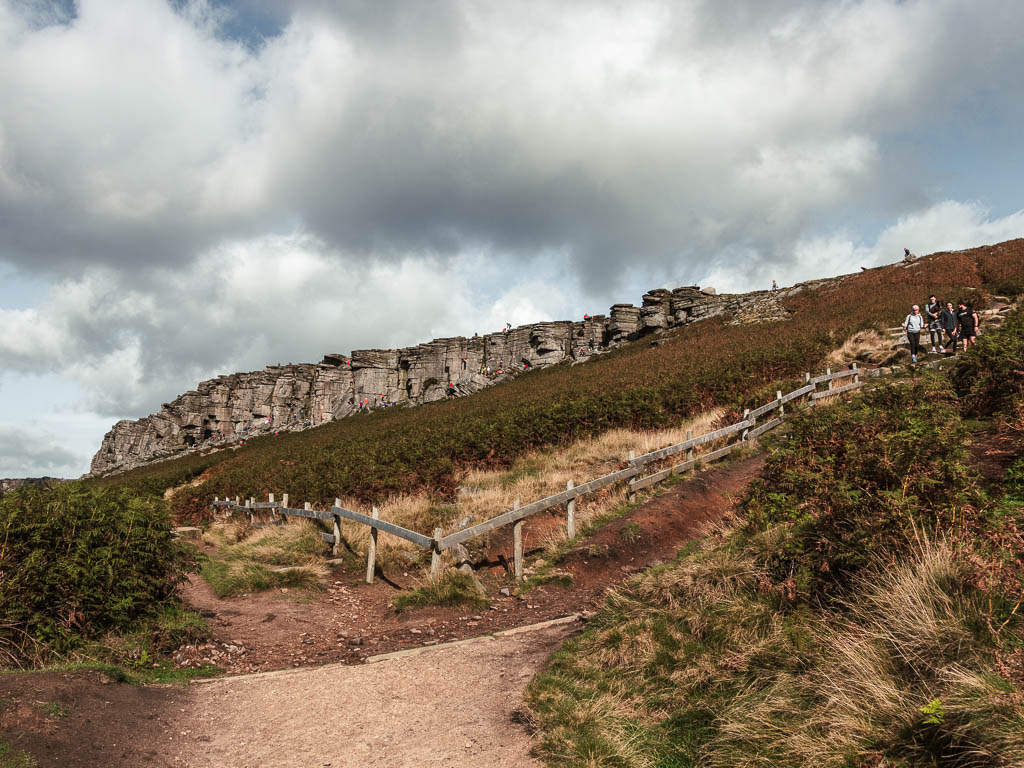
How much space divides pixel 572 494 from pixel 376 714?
6429 mm

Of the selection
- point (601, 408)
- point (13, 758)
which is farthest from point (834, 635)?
point (601, 408)

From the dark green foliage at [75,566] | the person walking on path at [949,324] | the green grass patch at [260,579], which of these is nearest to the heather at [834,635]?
the dark green foliage at [75,566]

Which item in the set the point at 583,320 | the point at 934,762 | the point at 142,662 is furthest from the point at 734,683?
the point at 583,320

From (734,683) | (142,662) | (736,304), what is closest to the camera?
(734,683)

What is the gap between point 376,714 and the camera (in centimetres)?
576

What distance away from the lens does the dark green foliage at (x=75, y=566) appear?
6.50 metres

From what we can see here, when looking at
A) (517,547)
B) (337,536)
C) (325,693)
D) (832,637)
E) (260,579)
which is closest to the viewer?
(832,637)

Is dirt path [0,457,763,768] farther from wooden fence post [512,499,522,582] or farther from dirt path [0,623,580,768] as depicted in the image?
wooden fence post [512,499,522,582]

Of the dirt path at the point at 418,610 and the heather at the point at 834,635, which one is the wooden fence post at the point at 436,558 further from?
the heather at the point at 834,635

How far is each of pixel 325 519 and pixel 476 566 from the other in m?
4.50

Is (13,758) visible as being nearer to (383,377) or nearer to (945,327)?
(945,327)

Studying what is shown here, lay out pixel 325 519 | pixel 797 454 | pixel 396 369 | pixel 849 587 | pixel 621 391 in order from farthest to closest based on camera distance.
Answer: pixel 396 369 < pixel 621 391 < pixel 325 519 < pixel 797 454 < pixel 849 587

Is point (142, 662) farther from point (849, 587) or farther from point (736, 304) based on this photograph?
point (736, 304)

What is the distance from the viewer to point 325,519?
1367cm
